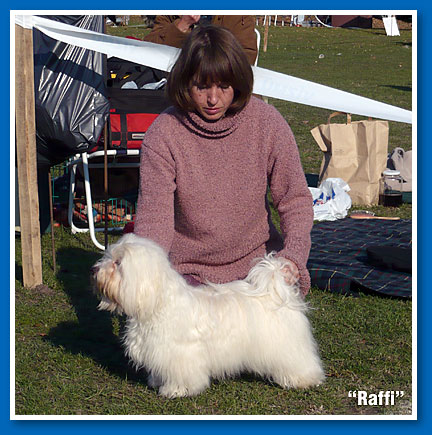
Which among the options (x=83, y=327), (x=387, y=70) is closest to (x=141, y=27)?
(x=387, y=70)

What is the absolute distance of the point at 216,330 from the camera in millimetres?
2596

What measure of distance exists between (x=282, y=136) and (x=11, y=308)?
52.4 inches

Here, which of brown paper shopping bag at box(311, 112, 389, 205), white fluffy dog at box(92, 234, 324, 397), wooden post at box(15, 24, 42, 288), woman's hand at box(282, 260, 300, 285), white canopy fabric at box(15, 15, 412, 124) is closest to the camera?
white fluffy dog at box(92, 234, 324, 397)

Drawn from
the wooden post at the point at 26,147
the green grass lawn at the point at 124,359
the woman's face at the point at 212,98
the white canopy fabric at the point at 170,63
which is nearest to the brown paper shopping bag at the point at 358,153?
the white canopy fabric at the point at 170,63

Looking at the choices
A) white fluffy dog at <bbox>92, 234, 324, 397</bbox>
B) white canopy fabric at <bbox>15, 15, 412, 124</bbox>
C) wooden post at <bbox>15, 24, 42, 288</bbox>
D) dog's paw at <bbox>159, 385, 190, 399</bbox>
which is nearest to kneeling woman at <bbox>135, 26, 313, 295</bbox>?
white fluffy dog at <bbox>92, 234, 324, 397</bbox>

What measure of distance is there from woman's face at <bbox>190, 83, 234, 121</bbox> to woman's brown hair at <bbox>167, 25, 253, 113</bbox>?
2 cm

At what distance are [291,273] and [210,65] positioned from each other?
2.93ft

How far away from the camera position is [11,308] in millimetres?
2674

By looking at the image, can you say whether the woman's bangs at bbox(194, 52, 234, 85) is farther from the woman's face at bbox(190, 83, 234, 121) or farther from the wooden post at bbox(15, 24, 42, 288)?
the wooden post at bbox(15, 24, 42, 288)

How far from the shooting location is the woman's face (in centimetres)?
267

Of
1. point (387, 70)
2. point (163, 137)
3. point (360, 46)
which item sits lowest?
point (163, 137)

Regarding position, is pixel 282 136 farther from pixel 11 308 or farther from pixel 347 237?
pixel 347 237

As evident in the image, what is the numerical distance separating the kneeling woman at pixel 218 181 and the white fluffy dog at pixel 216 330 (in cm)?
13

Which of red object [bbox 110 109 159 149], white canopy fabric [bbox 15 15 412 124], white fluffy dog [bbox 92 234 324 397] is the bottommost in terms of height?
white fluffy dog [bbox 92 234 324 397]
